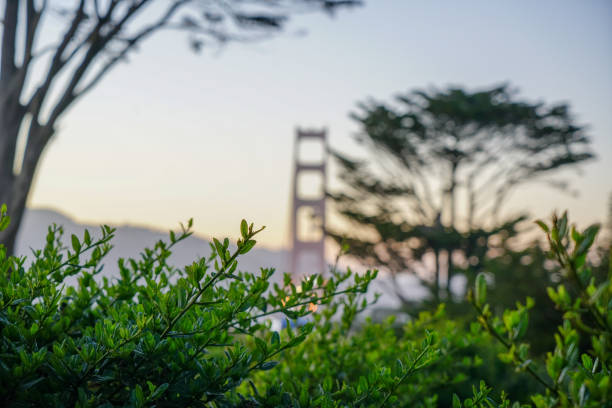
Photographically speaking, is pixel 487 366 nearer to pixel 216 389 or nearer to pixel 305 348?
pixel 305 348

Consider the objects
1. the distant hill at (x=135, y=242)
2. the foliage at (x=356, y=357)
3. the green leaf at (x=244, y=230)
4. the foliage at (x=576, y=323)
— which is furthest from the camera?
the distant hill at (x=135, y=242)

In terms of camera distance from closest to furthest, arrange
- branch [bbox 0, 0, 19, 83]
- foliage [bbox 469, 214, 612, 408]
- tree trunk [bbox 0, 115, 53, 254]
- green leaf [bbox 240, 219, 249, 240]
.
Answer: foliage [bbox 469, 214, 612, 408] → green leaf [bbox 240, 219, 249, 240] → tree trunk [bbox 0, 115, 53, 254] → branch [bbox 0, 0, 19, 83]

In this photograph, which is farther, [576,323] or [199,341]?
[199,341]

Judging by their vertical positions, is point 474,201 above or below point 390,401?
above

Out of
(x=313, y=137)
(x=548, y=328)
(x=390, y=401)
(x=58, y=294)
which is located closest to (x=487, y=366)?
(x=548, y=328)

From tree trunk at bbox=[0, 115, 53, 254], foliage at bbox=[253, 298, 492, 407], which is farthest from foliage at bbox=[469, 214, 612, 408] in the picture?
tree trunk at bbox=[0, 115, 53, 254]

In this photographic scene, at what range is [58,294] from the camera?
0.90 metres

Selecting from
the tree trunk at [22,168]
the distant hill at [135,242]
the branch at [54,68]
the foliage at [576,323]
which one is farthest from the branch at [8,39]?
the foliage at [576,323]

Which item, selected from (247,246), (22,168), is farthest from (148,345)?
(22,168)

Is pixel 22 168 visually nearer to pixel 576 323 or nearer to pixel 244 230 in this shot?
pixel 244 230

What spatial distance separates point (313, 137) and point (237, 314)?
26.6 metres

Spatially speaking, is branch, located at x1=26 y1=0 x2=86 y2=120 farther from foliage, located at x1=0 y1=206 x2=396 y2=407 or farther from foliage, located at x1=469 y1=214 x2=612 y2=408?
foliage, located at x1=469 y1=214 x2=612 y2=408

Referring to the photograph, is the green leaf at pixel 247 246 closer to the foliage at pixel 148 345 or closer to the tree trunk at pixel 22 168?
the foliage at pixel 148 345

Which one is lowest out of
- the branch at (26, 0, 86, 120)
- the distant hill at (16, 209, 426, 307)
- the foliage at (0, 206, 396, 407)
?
the distant hill at (16, 209, 426, 307)
